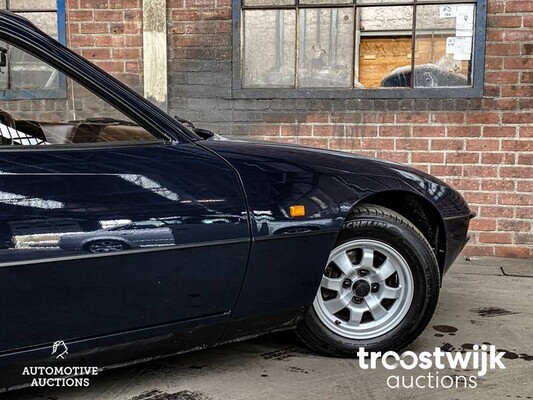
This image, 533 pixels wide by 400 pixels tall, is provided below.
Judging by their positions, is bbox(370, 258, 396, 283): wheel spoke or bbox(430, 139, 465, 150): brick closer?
bbox(370, 258, 396, 283): wheel spoke

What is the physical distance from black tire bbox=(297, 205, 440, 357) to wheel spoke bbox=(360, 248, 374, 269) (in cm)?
7

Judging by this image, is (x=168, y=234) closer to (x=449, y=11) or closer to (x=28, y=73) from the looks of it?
(x=28, y=73)

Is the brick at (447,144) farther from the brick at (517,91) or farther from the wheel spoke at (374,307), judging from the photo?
the wheel spoke at (374,307)

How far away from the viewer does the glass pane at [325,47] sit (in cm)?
536

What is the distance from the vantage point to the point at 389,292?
298 centimetres

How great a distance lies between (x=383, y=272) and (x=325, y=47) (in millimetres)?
2992

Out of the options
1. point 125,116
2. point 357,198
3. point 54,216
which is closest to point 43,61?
point 125,116

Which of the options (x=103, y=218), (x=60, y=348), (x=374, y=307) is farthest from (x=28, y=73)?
(x=374, y=307)

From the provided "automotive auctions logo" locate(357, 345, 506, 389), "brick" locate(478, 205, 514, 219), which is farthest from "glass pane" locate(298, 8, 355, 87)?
"automotive auctions logo" locate(357, 345, 506, 389)

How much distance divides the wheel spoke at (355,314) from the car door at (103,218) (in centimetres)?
69

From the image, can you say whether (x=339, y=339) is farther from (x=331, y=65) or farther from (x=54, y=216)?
(x=331, y=65)

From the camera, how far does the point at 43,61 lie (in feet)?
7.82

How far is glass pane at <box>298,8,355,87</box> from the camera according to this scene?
5.36 meters

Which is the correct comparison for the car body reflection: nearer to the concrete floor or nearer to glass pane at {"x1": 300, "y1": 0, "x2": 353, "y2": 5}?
the concrete floor
